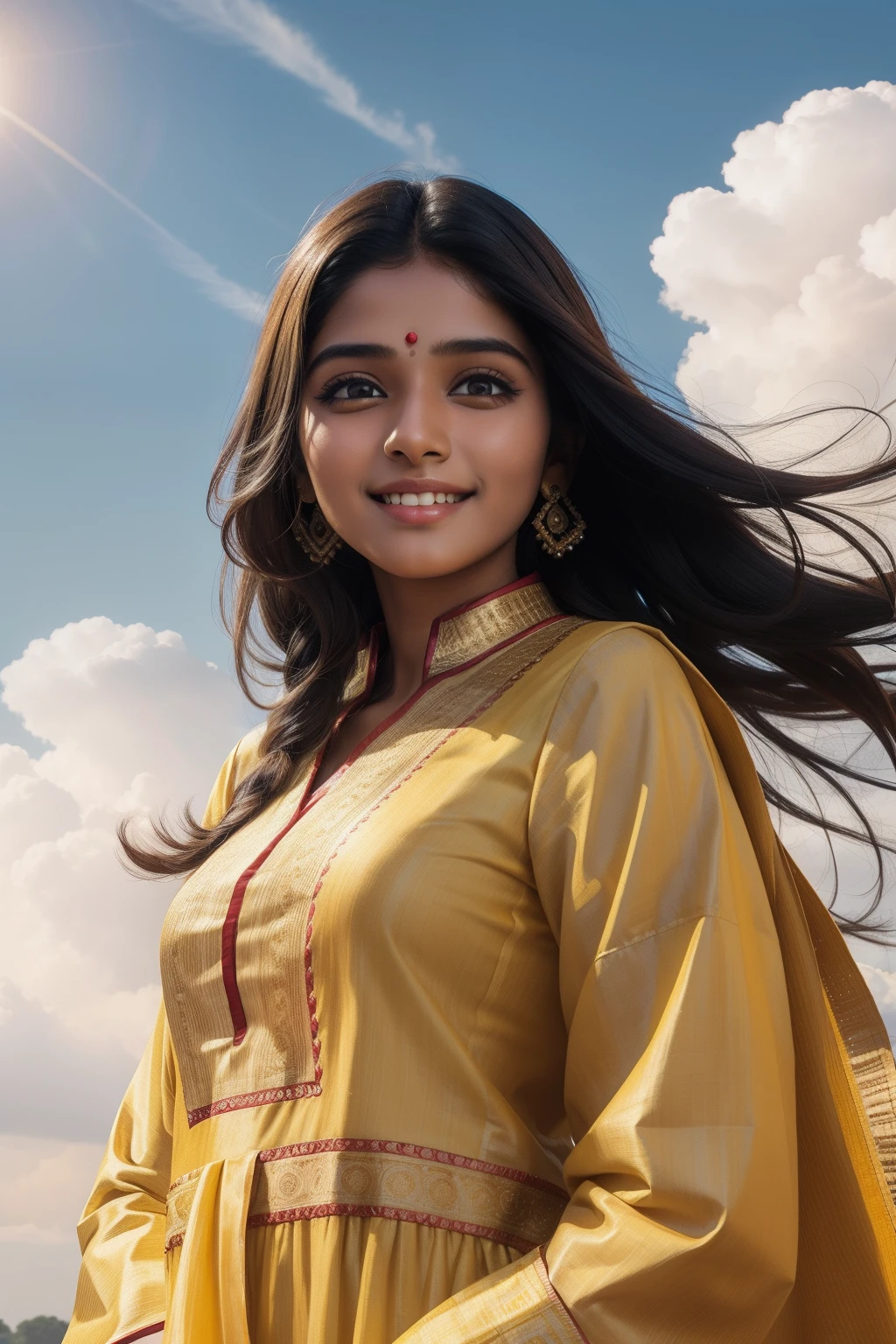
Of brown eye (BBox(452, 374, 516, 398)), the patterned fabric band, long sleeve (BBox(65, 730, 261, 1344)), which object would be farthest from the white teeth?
the patterned fabric band

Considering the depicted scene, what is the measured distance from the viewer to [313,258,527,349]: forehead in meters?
2.13

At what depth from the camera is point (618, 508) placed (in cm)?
235

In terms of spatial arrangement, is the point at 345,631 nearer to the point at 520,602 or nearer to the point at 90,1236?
the point at 520,602

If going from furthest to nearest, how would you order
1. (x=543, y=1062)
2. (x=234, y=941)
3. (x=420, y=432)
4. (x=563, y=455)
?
(x=563, y=455)
(x=420, y=432)
(x=234, y=941)
(x=543, y=1062)

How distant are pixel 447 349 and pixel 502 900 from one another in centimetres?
82

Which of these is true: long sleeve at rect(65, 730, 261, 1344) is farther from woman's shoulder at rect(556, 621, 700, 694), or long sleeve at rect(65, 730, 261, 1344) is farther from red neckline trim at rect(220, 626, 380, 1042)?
woman's shoulder at rect(556, 621, 700, 694)

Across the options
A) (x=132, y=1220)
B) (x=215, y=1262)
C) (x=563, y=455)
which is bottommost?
(x=215, y=1262)

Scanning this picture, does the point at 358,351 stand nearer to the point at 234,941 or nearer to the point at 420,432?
the point at 420,432

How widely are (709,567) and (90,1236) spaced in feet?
4.78

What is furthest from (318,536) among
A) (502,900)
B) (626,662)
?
(502,900)

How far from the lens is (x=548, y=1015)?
185 centimetres

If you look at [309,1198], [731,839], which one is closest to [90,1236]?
[309,1198]

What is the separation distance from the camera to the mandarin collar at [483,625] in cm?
222

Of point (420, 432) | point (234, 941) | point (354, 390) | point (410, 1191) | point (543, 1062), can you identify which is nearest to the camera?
point (410, 1191)
